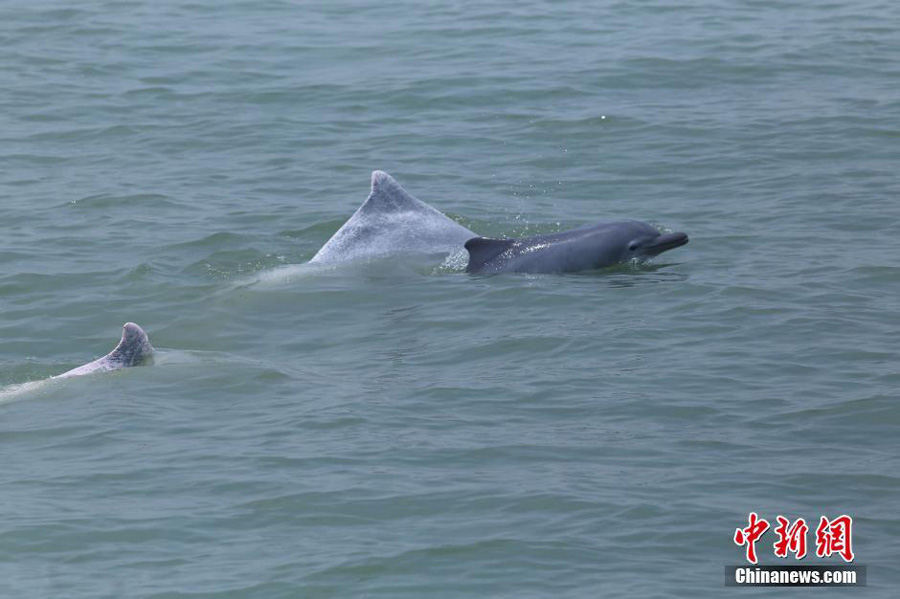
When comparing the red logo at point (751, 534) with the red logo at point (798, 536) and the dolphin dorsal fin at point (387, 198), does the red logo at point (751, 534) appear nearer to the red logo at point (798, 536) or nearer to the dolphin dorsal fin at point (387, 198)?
the red logo at point (798, 536)

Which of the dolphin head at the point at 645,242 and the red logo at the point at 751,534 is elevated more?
the dolphin head at the point at 645,242

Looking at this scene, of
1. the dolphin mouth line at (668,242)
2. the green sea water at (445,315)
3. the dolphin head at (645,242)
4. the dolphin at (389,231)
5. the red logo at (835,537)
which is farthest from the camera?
the dolphin at (389,231)

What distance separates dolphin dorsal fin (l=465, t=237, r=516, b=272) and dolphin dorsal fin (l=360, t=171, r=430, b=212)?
1027 millimetres

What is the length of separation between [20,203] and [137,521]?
350 inches

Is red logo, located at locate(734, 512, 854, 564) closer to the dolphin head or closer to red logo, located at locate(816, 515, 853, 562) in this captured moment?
red logo, located at locate(816, 515, 853, 562)

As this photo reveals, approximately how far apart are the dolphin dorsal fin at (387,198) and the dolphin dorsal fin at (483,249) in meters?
1.03

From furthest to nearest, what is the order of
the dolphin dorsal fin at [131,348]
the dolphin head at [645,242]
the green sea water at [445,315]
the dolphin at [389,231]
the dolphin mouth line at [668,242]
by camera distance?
1. the dolphin at [389,231]
2. the dolphin head at [645,242]
3. the dolphin mouth line at [668,242]
4. the dolphin dorsal fin at [131,348]
5. the green sea water at [445,315]

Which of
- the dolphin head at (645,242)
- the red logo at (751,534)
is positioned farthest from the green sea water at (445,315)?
the dolphin head at (645,242)

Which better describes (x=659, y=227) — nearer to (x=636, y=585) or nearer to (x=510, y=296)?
(x=510, y=296)

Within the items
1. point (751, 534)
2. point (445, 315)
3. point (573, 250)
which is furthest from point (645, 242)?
point (751, 534)

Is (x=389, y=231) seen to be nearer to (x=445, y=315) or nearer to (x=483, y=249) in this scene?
(x=483, y=249)

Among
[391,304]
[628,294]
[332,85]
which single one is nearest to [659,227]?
[628,294]

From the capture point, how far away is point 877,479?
9.69 meters

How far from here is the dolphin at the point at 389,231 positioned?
1488 cm
